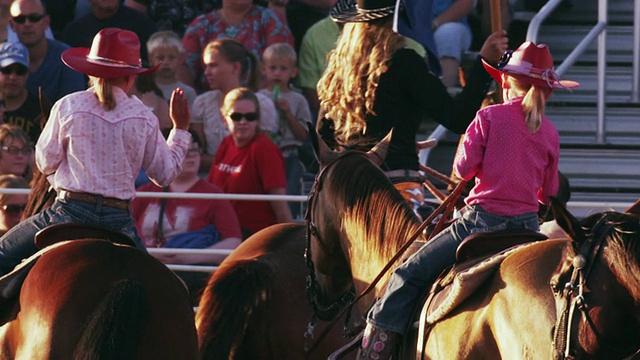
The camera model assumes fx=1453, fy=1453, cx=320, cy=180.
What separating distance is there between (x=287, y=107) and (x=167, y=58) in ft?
3.86

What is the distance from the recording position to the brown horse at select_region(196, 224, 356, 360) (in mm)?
7246

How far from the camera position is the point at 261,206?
35.6 ft

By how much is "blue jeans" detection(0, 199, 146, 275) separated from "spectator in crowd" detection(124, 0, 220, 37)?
6.42 m

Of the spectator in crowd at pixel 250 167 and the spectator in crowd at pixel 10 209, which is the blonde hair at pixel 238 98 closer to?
the spectator in crowd at pixel 250 167

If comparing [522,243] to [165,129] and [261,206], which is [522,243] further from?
[165,129]

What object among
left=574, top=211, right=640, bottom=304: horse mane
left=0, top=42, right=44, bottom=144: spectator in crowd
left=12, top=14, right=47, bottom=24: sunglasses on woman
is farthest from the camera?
left=12, top=14, right=47, bottom=24: sunglasses on woman

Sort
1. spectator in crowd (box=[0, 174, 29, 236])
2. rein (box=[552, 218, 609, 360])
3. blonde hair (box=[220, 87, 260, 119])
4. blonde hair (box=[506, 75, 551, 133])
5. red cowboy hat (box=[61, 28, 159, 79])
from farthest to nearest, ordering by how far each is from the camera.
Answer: blonde hair (box=[220, 87, 260, 119]) → spectator in crowd (box=[0, 174, 29, 236]) → red cowboy hat (box=[61, 28, 159, 79]) → blonde hair (box=[506, 75, 551, 133]) → rein (box=[552, 218, 609, 360])

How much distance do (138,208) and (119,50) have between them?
3930 millimetres

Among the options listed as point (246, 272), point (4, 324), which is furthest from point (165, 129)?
point (4, 324)

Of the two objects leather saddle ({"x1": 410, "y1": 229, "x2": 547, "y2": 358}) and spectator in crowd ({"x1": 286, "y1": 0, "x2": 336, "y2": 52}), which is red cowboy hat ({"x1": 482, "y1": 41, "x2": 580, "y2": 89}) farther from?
spectator in crowd ({"x1": 286, "y1": 0, "x2": 336, "y2": 52})

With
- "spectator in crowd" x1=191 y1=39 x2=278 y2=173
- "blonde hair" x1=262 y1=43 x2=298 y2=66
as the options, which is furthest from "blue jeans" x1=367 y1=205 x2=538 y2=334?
"blonde hair" x1=262 y1=43 x2=298 y2=66

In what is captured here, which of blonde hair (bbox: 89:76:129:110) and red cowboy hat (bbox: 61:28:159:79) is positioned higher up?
red cowboy hat (bbox: 61:28:159:79)

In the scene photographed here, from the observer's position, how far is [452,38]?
1219cm

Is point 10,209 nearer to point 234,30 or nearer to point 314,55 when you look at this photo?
point 234,30
